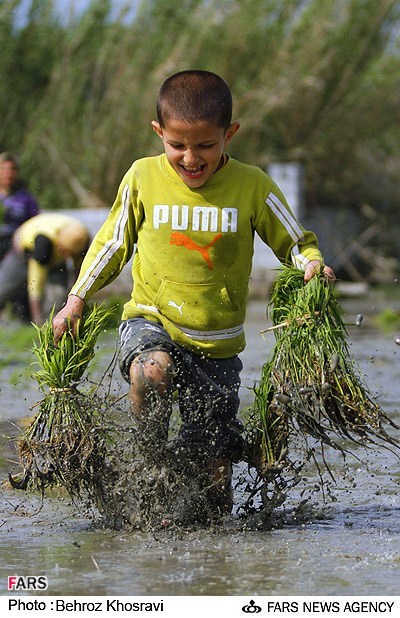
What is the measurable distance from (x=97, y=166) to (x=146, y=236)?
915 cm

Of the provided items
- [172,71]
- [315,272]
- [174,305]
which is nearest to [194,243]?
[174,305]

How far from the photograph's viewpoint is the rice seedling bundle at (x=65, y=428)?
4.44 m

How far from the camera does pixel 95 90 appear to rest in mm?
13773

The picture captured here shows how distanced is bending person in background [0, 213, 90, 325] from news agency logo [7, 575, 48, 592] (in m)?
5.70

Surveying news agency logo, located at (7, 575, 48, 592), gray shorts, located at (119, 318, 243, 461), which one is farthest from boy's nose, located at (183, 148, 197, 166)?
news agency logo, located at (7, 575, 48, 592)

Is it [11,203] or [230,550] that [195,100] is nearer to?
[230,550]

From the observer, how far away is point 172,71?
13.2 metres

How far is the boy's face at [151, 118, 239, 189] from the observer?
4.44 metres

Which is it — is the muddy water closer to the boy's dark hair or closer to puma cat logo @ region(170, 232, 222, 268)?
puma cat logo @ region(170, 232, 222, 268)

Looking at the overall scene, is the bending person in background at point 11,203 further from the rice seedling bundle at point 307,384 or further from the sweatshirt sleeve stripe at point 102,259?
the rice seedling bundle at point 307,384
